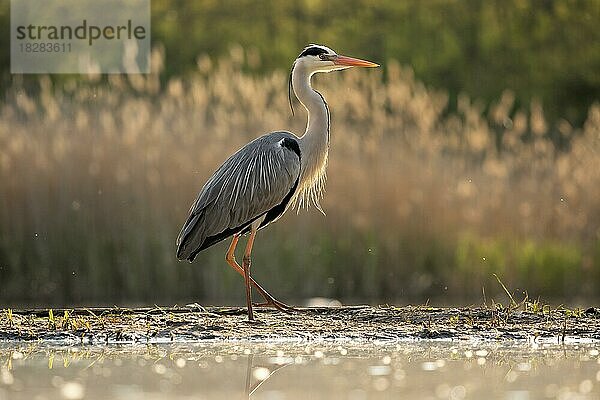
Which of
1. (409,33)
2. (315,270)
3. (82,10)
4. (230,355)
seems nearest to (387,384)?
(230,355)

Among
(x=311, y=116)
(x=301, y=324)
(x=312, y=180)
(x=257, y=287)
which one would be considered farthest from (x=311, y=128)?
(x=301, y=324)

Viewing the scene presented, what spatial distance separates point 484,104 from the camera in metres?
9.20

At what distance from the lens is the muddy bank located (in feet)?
21.3

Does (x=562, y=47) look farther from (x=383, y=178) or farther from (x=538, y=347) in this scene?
A: (x=538, y=347)

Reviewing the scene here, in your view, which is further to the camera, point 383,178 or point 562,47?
point 562,47

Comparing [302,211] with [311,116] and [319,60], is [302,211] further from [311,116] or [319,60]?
[319,60]

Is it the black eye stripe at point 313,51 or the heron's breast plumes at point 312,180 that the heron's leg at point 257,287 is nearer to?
the heron's breast plumes at point 312,180

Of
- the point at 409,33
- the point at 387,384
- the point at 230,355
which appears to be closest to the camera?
the point at 387,384

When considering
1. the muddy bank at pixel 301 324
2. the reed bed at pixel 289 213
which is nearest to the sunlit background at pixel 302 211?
the reed bed at pixel 289 213

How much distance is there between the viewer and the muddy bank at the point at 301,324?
6480mm

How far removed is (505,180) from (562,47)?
1581 mm

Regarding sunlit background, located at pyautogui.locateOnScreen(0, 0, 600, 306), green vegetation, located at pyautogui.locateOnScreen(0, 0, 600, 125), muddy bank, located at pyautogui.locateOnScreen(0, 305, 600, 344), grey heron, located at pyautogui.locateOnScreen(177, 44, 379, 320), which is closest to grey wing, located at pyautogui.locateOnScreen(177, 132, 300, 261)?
grey heron, located at pyautogui.locateOnScreen(177, 44, 379, 320)

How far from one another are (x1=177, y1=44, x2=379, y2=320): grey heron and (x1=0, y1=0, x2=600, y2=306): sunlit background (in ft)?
1.89

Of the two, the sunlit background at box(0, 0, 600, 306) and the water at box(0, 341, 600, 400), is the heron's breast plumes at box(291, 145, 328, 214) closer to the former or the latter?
the sunlit background at box(0, 0, 600, 306)
